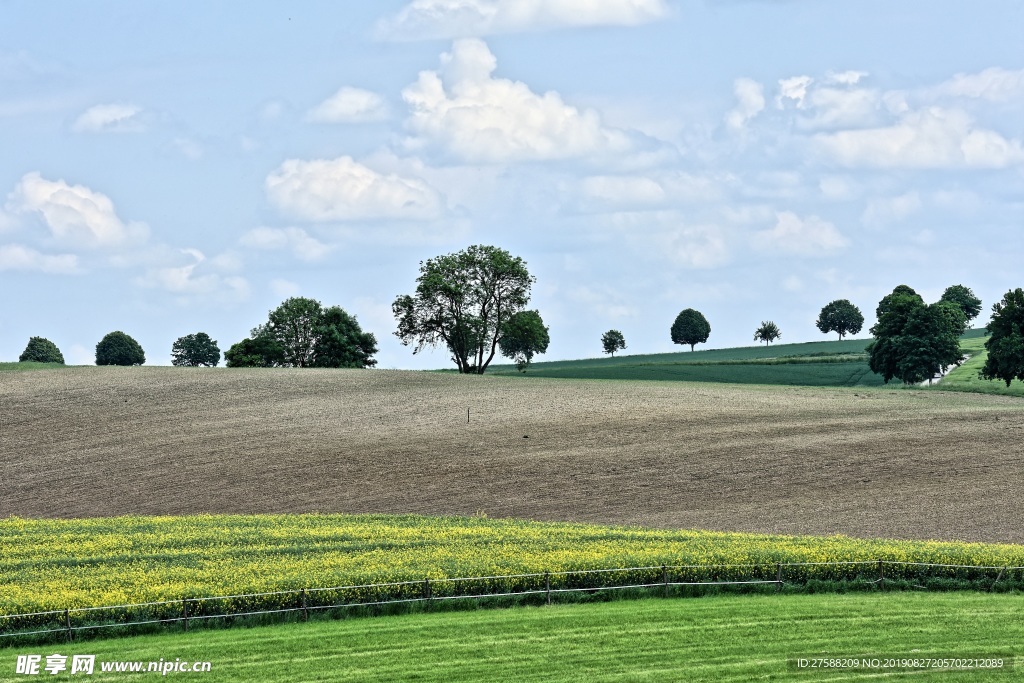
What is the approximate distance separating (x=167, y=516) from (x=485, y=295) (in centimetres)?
6643

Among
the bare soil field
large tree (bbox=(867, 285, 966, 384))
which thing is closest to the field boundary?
the bare soil field

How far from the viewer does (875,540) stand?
117ft

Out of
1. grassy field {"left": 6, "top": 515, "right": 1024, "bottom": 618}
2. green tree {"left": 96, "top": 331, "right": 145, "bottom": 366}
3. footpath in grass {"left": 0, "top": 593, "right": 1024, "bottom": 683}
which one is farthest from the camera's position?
green tree {"left": 96, "top": 331, "right": 145, "bottom": 366}

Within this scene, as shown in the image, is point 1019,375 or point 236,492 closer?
point 236,492

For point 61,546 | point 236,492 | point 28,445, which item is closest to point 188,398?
point 28,445

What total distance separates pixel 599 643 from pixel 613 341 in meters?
174

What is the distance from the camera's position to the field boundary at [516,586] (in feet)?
85.5

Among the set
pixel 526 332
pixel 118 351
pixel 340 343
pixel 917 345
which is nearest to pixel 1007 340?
pixel 917 345

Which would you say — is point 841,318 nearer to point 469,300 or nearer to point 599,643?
point 469,300

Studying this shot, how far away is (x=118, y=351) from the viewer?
530ft

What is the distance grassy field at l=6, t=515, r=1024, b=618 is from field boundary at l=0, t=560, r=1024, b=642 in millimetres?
69

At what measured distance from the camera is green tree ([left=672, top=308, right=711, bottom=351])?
182 metres

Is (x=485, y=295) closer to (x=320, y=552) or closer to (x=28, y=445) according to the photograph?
(x=28, y=445)

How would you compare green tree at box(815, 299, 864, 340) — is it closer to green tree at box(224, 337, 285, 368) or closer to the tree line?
the tree line
